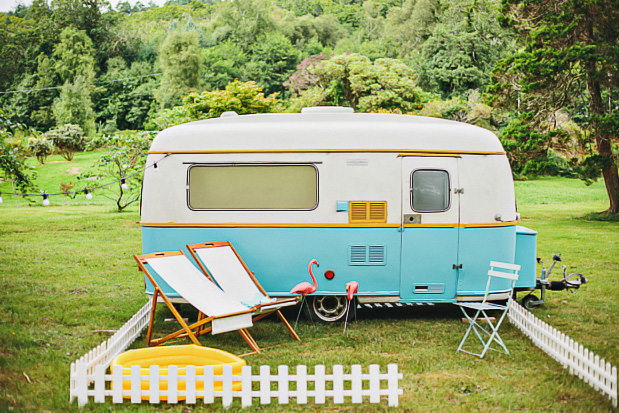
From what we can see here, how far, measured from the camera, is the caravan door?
21.2 ft

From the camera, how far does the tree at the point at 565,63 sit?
17.1 meters

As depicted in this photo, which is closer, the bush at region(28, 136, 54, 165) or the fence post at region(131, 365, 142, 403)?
the fence post at region(131, 365, 142, 403)

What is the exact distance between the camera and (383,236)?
6461 millimetres

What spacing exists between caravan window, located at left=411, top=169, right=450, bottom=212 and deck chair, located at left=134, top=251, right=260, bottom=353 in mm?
2476

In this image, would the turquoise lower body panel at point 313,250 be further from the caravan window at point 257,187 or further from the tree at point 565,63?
the tree at point 565,63

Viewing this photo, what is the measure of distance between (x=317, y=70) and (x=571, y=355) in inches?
940

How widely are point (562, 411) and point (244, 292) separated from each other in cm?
345

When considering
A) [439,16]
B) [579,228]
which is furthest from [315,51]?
[579,228]

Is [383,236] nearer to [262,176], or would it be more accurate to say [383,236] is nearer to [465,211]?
[465,211]

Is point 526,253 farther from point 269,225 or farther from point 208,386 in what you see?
point 208,386

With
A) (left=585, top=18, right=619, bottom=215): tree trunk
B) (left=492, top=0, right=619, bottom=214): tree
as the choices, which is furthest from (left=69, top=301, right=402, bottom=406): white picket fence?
(left=585, top=18, right=619, bottom=215): tree trunk

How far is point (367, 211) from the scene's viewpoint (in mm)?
6473

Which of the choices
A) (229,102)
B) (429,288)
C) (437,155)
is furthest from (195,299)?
(229,102)

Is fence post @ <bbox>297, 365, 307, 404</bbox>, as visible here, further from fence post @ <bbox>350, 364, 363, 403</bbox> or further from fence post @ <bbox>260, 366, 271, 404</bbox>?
fence post @ <bbox>350, 364, 363, 403</bbox>
